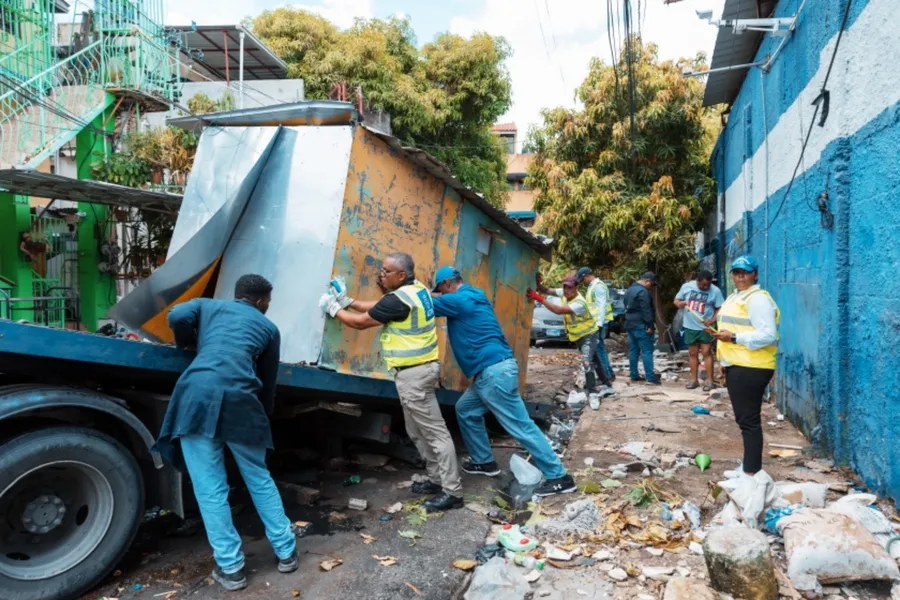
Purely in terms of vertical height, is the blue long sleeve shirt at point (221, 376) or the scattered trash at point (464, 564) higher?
the blue long sleeve shirt at point (221, 376)

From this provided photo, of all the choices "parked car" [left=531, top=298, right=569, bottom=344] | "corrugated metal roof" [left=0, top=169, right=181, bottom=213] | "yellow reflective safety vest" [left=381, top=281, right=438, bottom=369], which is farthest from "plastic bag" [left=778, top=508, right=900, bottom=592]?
"parked car" [left=531, top=298, right=569, bottom=344]

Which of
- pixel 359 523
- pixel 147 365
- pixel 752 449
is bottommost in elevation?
pixel 359 523

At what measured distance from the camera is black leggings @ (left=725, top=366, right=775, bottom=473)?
414 cm

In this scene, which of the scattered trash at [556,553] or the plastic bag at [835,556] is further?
the scattered trash at [556,553]

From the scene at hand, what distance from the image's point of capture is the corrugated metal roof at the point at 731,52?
8000mm

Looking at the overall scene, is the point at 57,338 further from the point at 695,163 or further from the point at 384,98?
the point at 384,98

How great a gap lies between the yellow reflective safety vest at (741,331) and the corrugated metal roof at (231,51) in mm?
11841

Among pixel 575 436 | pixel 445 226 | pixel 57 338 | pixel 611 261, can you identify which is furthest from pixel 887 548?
pixel 611 261

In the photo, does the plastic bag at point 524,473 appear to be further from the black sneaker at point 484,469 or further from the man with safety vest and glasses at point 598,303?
the man with safety vest and glasses at point 598,303

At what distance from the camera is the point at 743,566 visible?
2.87 metres

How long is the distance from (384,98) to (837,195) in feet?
40.0

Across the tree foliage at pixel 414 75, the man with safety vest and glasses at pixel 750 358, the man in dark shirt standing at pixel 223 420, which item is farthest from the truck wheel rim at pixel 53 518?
the tree foliage at pixel 414 75

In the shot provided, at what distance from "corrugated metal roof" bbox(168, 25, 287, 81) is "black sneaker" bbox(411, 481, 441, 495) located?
11332 millimetres

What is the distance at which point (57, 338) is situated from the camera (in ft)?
9.27
